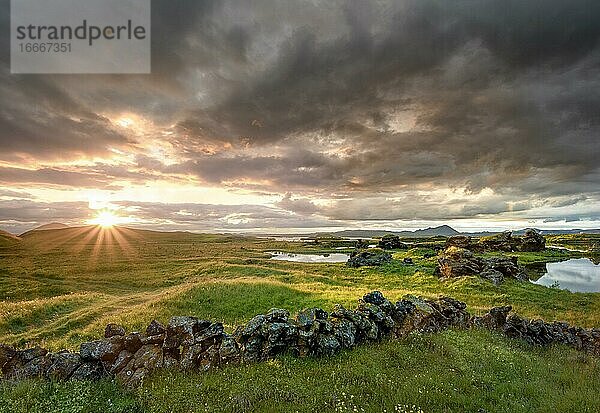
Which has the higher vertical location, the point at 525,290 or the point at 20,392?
the point at 20,392

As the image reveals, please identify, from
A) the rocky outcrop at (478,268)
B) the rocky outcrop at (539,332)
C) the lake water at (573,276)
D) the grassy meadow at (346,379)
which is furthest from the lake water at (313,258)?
the rocky outcrop at (539,332)

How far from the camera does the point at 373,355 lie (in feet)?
51.0

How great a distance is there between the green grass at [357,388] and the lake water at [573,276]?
53758 millimetres

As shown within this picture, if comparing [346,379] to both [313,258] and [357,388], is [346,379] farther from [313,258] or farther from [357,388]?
[313,258]

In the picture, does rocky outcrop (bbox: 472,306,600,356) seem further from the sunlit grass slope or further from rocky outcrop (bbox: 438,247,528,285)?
rocky outcrop (bbox: 438,247,528,285)

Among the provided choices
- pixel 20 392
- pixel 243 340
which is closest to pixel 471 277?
pixel 243 340

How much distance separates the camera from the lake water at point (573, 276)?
193ft

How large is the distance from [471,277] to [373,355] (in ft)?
132

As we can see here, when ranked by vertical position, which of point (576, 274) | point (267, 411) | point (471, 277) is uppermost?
point (267, 411)

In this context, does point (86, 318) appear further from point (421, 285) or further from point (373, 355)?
point (421, 285)

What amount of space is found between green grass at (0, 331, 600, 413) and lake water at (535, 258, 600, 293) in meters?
53.8

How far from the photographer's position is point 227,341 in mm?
15258

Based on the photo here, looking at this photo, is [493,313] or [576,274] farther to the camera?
[576,274]

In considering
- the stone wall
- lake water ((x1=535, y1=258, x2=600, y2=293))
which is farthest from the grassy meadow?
lake water ((x1=535, y1=258, x2=600, y2=293))
